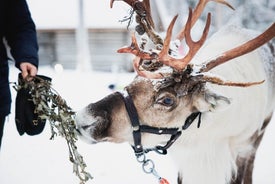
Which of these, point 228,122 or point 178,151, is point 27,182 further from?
→ point 228,122

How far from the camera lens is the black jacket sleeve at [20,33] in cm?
217

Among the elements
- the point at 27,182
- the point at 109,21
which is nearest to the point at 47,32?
the point at 109,21

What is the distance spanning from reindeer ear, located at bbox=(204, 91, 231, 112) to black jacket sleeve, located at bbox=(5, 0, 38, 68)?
1.05m

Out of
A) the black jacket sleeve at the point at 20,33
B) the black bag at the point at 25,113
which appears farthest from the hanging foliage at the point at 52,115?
the black jacket sleeve at the point at 20,33

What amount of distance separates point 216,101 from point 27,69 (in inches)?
44.3

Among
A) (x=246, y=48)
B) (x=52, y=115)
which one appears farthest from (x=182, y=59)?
(x=52, y=115)

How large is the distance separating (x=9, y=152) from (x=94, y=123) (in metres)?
2.52

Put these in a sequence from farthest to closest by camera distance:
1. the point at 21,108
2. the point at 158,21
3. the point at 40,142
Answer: the point at 158,21
the point at 40,142
the point at 21,108

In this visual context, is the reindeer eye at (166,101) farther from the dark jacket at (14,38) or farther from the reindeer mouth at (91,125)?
the dark jacket at (14,38)

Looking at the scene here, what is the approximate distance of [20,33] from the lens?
2.23 m

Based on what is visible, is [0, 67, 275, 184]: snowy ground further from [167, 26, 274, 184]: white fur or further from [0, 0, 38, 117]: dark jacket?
[0, 0, 38, 117]: dark jacket

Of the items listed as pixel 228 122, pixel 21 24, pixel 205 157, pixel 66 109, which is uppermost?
pixel 21 24

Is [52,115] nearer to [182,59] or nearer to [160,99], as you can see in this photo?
[160,99]

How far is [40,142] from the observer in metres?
4.43
